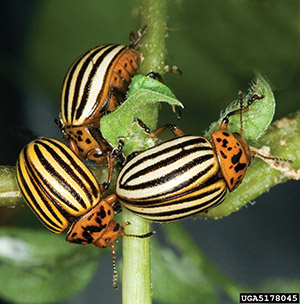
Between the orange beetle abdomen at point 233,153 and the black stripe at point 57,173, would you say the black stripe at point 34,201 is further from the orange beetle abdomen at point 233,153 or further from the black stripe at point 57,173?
the orange beetle abdomen at point 233,153

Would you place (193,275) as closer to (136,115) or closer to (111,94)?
(111,94)

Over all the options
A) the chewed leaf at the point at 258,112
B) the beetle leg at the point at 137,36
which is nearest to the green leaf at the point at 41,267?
the beetle leg at the point at 137,36

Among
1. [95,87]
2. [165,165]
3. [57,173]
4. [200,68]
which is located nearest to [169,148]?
[165,165]

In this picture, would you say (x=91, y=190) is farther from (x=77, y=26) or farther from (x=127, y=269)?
(x=77, y=26)

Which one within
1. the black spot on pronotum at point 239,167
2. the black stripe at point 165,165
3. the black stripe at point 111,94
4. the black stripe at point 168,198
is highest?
the black stripe at point 111,94

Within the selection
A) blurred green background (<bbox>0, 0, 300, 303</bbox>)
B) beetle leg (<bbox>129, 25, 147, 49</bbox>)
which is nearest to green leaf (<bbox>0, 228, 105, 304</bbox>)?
blurred green background (<bbox>0, 0, 300, 303</bbox>)

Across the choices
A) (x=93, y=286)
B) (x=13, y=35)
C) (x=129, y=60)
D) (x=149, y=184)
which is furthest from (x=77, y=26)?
(x=93, y=286)
